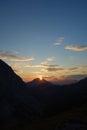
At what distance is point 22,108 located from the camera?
8900cm

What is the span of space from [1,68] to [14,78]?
10941mm

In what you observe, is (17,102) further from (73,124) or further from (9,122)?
(73,124)

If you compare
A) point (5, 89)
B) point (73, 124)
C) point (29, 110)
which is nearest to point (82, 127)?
point (73, 124)

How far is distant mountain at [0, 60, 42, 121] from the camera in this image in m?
81.2

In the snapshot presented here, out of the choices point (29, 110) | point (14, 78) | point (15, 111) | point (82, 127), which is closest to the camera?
point (82, 127)

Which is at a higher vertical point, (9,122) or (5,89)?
(5,89)

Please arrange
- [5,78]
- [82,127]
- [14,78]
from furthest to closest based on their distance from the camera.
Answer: [14,78] → [5,78] → [82,127]

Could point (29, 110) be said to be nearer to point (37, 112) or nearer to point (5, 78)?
point (37, 112)

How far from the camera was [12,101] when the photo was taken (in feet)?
300

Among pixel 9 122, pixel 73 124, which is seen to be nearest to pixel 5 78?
pixel 9 122

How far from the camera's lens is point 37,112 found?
93.2 m

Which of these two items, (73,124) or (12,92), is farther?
(12,92)

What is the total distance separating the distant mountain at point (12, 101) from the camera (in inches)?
3196

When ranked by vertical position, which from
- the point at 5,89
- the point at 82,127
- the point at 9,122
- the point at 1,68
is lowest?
the point at 9,122
